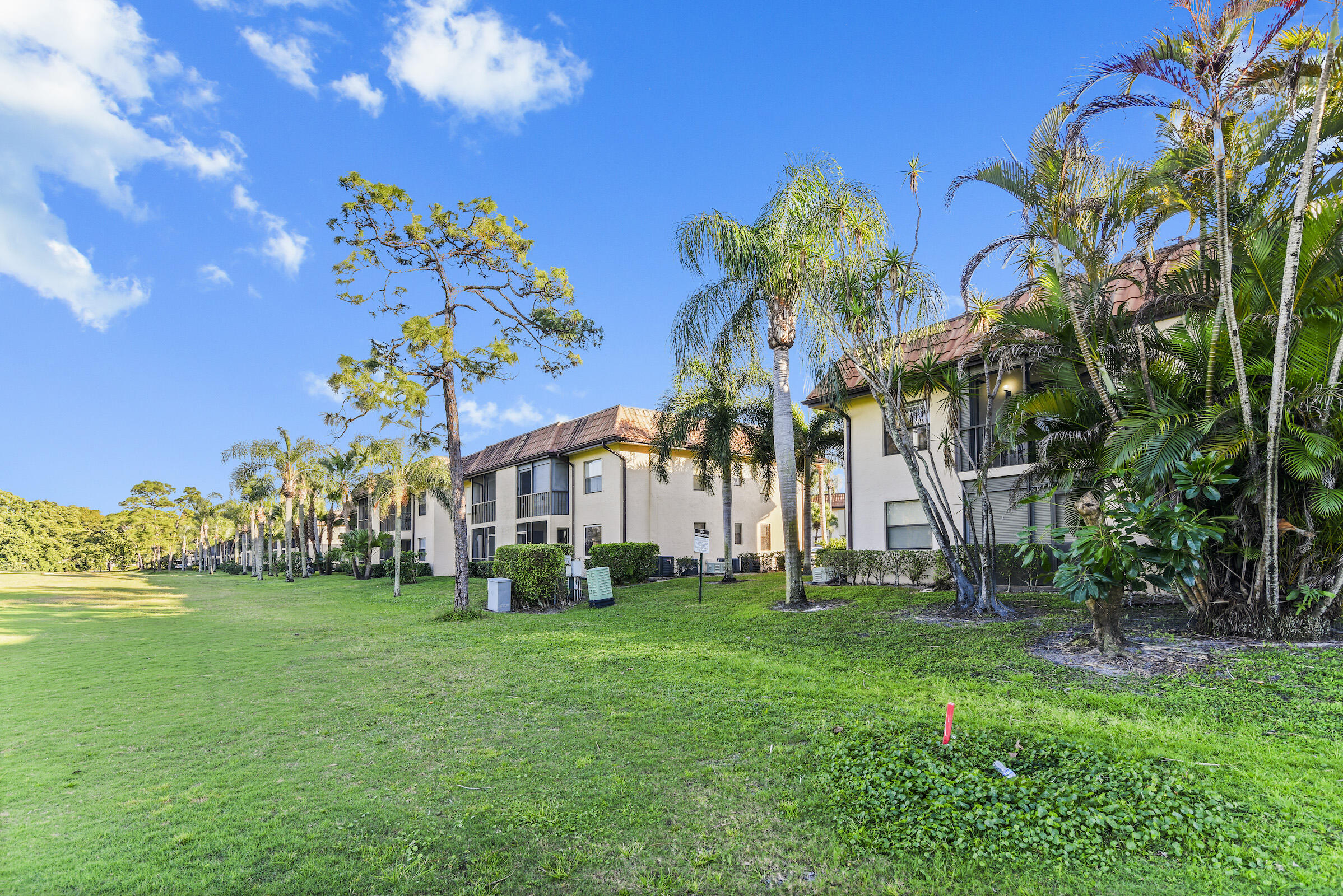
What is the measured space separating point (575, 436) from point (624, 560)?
24.4 feet

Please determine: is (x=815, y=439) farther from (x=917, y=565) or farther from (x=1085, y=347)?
(x=1085, y=347)

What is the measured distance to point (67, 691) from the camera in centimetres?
799

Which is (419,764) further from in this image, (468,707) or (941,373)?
(941,373)

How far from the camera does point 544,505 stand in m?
30.0

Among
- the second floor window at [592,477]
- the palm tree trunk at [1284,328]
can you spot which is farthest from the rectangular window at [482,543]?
the palm tree trunk at [1284,328]

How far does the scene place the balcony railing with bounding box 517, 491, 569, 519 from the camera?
29.3 m

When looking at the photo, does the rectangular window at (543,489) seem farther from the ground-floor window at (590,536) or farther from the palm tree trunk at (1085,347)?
the palm tree trunk at (1085,347)

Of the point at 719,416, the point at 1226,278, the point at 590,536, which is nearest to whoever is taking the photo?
the point at 1226,278

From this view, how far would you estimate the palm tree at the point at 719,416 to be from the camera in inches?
814

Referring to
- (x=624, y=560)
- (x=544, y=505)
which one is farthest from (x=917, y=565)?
(x=544, y=505)

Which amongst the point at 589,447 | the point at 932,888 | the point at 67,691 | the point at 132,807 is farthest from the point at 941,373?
the point at 589,447

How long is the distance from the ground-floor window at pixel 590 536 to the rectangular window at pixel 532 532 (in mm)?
2408

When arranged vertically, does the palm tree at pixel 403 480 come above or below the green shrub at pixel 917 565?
above

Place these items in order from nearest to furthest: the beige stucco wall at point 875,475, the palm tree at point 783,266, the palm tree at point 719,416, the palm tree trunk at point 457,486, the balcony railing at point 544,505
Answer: the palm tree at point 783,266 → the palm tree trunk at point 457,486 → the beige stucco wall at point 875,475 → the palm tree at point 719,416 → the balcony railing at point 544,505
